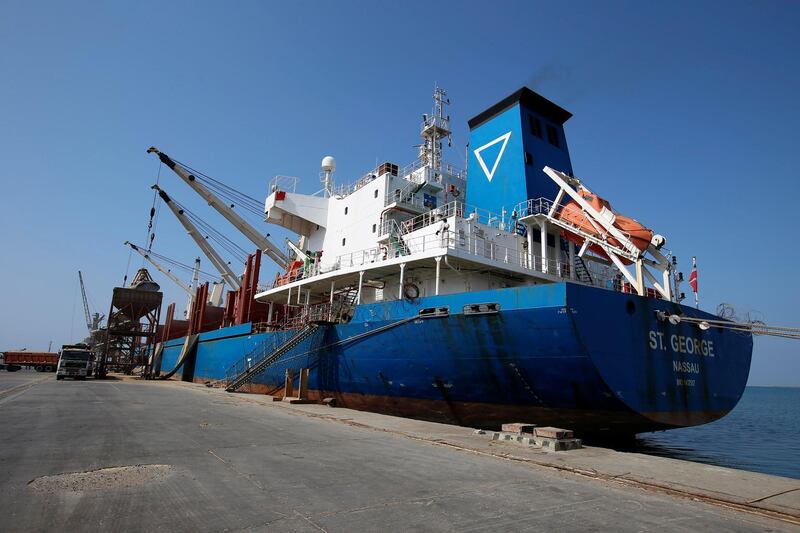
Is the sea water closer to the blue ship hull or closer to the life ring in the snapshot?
the blue ship hull

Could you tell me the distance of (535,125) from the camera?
1825 centimetres

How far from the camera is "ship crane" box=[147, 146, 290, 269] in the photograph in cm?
3112

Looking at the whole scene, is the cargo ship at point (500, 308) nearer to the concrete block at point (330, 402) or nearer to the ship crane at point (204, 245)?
the concrete block at point (330, 402)

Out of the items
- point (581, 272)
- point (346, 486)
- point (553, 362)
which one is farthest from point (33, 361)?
point (346, 486)

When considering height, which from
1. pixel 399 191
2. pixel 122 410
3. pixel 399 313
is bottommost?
pixel 122 410

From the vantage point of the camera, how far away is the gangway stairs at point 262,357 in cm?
1914

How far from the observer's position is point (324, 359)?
1812cm

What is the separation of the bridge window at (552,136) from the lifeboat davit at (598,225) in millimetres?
3464

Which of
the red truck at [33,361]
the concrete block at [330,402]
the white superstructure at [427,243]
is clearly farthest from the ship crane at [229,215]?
the red truck at [33,361]

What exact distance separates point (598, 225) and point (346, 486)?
12358 millimetres

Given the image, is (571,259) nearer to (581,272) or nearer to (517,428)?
(581,272)

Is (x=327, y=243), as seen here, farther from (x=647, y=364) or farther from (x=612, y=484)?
(x=612, y=484)

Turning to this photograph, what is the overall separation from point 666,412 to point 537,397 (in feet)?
11.5

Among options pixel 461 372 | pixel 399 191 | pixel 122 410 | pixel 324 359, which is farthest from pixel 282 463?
pixel 399 191
